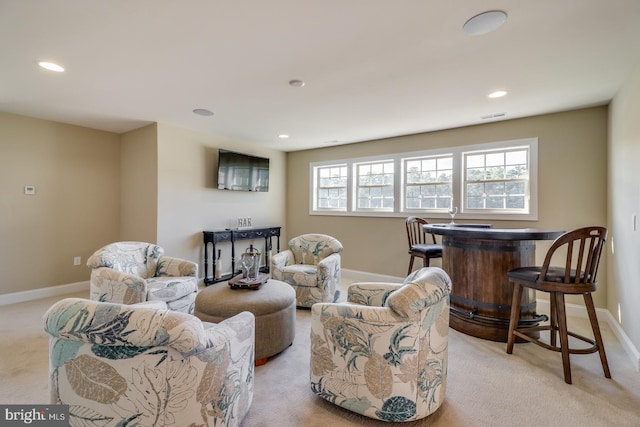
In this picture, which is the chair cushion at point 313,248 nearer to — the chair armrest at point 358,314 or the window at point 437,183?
the window at point 437,183

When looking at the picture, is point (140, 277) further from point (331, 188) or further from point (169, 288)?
point (331, 188)

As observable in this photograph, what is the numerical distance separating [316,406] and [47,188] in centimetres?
472

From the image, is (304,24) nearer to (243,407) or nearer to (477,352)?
(243,407)

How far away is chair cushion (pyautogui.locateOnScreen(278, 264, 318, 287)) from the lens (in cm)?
359

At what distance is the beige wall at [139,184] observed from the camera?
14.0ft

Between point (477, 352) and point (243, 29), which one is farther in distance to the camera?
point (477, 352)

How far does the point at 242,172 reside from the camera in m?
5.26

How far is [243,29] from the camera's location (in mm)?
2004

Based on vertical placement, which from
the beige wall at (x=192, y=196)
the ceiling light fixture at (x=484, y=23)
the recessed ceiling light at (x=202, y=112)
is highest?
the recessed ceiling light at (x=202, y=112)

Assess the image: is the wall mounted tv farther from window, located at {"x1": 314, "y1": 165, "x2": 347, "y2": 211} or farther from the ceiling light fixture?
the ceiling light fixture

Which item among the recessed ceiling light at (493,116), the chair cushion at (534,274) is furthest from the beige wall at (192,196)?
the chair cushion at (534,274)

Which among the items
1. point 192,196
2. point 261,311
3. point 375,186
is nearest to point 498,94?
point 375,186

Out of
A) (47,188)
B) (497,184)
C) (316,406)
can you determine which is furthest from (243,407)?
(47,188)

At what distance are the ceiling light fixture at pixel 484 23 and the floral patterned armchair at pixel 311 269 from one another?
2595 millimetres
